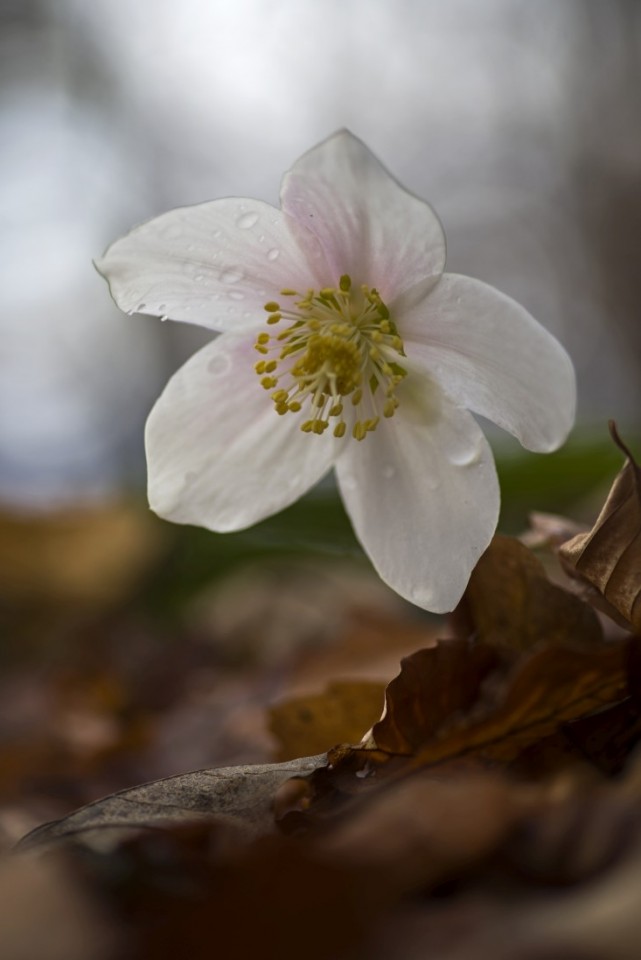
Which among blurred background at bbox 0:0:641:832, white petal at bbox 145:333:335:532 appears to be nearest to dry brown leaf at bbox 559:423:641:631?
white petal at bbox 145:333:335:532

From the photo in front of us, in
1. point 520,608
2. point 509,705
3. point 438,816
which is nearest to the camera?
point 438,816

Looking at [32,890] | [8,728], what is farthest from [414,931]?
[8,728]

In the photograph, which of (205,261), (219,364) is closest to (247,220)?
(205,261)

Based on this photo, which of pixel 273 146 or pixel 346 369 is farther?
pixel 273 146

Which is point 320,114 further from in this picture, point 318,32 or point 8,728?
point 8,728

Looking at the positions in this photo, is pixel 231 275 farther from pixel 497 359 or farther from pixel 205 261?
pixel 497 359
